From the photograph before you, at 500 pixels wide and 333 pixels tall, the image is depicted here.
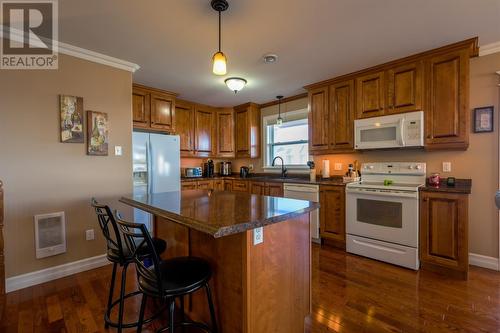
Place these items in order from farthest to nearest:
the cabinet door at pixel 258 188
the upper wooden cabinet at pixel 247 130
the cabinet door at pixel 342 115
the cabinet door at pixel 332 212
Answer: the upper wooden cabinet at pixel 247 130 < the cabinet door at pixel 258 188 < the cabinet door at pixel 342 115 < the cabinet door at pixel 332 212

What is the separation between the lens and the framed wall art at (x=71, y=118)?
2492 millimetres

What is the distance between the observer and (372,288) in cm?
223

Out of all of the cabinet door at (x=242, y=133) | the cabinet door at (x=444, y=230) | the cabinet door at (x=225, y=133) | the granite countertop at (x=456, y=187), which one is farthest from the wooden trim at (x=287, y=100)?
the cabinet door at (x=444, y=230)

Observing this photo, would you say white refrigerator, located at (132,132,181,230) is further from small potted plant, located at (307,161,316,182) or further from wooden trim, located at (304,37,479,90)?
wooden trim, located at (304,37,479,90)

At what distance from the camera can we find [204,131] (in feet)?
16.1

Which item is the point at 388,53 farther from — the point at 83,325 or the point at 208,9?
the point at 83,325

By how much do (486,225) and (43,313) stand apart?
4.28 m

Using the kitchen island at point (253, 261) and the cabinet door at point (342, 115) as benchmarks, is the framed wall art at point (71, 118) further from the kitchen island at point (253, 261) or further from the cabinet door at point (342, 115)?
the cabinet door at point (342, 115)

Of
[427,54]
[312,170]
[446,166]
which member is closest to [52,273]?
[312,170]

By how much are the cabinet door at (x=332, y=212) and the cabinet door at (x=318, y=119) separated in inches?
28.2

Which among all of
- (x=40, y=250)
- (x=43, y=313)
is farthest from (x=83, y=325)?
(x=40, y=250)

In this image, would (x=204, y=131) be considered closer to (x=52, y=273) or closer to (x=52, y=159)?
(x=52, y=159)

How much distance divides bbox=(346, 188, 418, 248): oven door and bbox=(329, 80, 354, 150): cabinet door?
76 cm

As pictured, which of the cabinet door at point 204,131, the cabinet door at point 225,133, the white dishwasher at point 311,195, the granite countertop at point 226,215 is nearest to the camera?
the granite countertop at point 226,215
